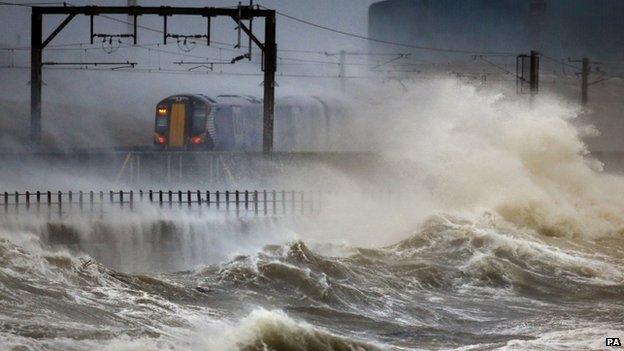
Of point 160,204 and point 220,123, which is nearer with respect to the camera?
point 160,204

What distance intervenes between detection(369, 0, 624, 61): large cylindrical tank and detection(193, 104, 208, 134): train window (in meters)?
34.9

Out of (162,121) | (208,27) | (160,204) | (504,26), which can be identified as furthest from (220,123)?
(504,26)

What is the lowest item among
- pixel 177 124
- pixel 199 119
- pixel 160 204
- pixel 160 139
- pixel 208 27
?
pixel 160 204

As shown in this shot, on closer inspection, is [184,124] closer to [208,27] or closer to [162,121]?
[162,121]

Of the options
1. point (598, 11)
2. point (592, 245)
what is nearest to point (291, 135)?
point (592, 245)

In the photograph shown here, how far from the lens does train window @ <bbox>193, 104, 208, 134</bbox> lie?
3838cm

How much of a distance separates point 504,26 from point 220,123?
38.5 m

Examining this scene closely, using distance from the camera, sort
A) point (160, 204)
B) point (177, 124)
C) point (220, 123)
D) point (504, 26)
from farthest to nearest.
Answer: point (504, 26)
point (177, 124)
point (220, 123)
point (160, 204)

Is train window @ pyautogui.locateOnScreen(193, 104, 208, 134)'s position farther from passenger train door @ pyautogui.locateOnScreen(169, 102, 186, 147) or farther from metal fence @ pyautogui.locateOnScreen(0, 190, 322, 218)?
metal fence @ pyautogui.locateOnScreen(0, 190, 322, 218)

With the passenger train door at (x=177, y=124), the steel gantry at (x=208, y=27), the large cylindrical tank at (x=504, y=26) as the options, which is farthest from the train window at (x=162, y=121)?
the large cylindrical tank at (x=504, y=26)

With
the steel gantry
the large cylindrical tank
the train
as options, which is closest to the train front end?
the train

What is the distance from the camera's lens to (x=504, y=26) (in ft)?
240

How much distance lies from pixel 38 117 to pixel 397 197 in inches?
390

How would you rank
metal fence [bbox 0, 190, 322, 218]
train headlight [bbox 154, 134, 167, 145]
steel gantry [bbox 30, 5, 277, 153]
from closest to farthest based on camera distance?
metal fence [bbox 0, 190, 322, 218]
steel gantry [bbox 30, 5, 277, 153]
train headlight [bbox 154, 134, 167, 145]
